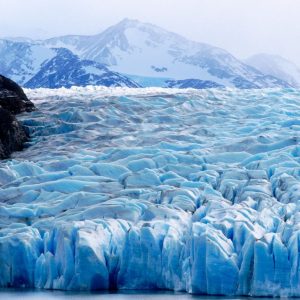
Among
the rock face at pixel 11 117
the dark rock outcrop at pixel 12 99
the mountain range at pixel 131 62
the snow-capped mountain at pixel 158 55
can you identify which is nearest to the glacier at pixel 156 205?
the rock face at pixel 11 117

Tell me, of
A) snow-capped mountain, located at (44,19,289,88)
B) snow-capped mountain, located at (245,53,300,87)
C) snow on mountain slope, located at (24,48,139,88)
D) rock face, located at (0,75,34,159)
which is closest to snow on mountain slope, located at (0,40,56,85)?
snow on mountain slope, located at (24,48,139,88)

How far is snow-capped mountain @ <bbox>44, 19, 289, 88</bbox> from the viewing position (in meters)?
100

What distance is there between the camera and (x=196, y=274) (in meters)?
12.1

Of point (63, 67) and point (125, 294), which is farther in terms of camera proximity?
point (63, 67)

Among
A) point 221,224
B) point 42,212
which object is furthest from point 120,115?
point 221,224

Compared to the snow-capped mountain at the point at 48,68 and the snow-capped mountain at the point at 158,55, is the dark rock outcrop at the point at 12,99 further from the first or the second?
the snow-capped mountain at the point at 158,55

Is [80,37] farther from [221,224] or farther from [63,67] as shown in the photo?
[221,224]

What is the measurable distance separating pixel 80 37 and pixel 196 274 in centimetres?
11026

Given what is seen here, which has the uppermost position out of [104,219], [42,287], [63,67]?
[104,219]

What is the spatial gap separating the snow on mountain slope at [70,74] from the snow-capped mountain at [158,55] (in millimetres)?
6492

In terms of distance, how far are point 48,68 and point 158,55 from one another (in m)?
16.1

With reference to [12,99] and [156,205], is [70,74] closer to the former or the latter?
[12,99]

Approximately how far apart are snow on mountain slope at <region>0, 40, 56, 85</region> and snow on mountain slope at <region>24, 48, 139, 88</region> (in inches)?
63.4

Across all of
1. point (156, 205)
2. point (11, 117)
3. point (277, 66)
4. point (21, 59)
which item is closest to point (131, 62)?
point (21, 59)
